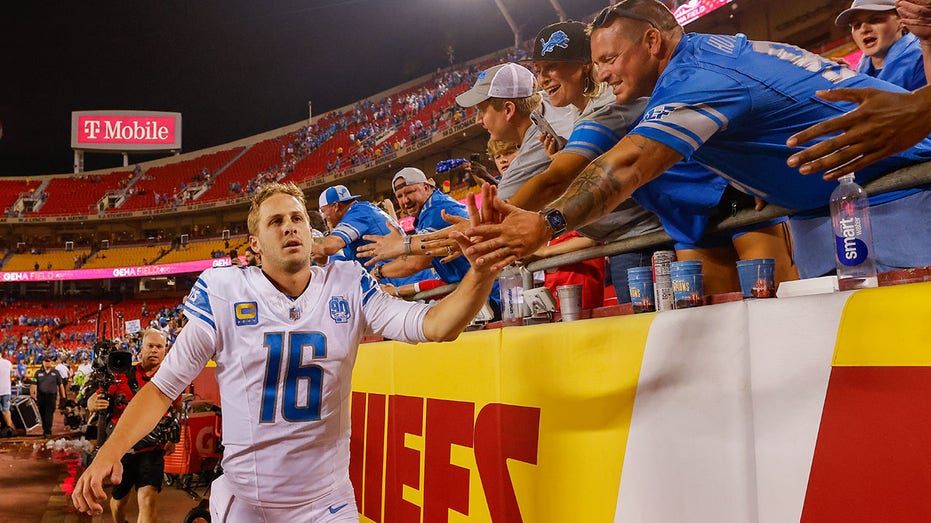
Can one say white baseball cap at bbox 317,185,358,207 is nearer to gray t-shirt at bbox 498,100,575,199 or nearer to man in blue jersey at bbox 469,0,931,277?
gray t-shirt at bbox 498,100,575,199

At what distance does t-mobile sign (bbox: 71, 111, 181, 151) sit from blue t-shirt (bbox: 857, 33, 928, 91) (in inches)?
1981

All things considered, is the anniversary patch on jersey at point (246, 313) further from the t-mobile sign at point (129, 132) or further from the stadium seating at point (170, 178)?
the t-mobile sign at point (129, 132)

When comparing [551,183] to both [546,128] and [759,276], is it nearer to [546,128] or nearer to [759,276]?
[759,276]

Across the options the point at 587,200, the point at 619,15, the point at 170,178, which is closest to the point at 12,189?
the point at 170,178

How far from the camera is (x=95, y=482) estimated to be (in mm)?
2254

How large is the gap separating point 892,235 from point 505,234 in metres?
1.24

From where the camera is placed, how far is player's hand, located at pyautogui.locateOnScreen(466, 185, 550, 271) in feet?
6.43

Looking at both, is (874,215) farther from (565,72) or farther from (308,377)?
(308,377)

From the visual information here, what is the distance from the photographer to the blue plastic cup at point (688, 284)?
2012mm

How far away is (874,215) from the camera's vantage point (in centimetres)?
206

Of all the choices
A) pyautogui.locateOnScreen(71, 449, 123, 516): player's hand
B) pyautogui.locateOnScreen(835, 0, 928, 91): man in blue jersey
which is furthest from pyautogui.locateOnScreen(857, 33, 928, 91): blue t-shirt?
pyautogui.locateOnScreen(71, 449, 123, 516): player's hand

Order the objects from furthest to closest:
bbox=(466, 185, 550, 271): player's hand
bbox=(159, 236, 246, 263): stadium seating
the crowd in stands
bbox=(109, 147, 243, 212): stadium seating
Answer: bbox=(109, 147, 243, 212): stadium seating, bbox=(159, 236, 246, 263): stadium seating, the crowd in stands, bbox=(466, 185, 550, 271): player's hand

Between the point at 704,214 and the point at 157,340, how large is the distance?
18.5ft

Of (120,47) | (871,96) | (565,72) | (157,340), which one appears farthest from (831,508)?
(120,47)
